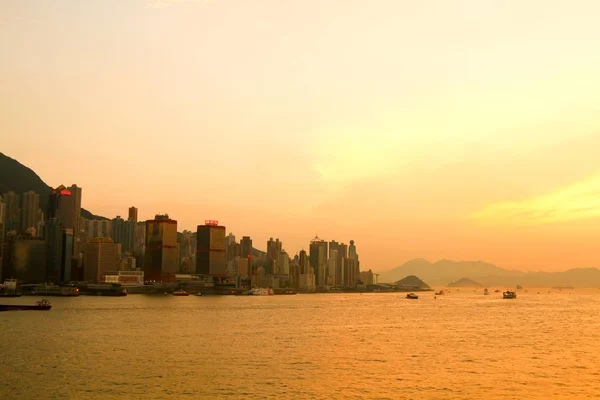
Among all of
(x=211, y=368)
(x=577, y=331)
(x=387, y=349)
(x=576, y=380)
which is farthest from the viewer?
(x=577, y=331)

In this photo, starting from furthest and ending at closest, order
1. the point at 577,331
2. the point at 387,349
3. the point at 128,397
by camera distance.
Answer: the point at 577,331 → the point at 387,349 → the point at 128,397

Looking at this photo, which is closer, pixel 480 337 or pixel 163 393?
pixel 163 393

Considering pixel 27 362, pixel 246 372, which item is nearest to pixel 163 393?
pixel 246 372

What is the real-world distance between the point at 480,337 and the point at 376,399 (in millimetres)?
55195

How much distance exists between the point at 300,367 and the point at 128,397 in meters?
21.8

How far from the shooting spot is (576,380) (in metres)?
59.6

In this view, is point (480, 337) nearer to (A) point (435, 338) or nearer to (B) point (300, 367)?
(A) point (435, 338)

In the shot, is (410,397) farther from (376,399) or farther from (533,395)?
(533,395)

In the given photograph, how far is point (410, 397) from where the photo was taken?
51125 millimetres

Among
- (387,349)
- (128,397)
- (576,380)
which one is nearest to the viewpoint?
(128,397)

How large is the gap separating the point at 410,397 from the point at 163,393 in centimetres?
2155

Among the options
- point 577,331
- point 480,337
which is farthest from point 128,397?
point 577,331

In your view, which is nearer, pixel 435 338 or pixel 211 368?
pixel 211 368

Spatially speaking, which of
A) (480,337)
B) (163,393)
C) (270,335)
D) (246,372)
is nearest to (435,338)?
(480,337)
